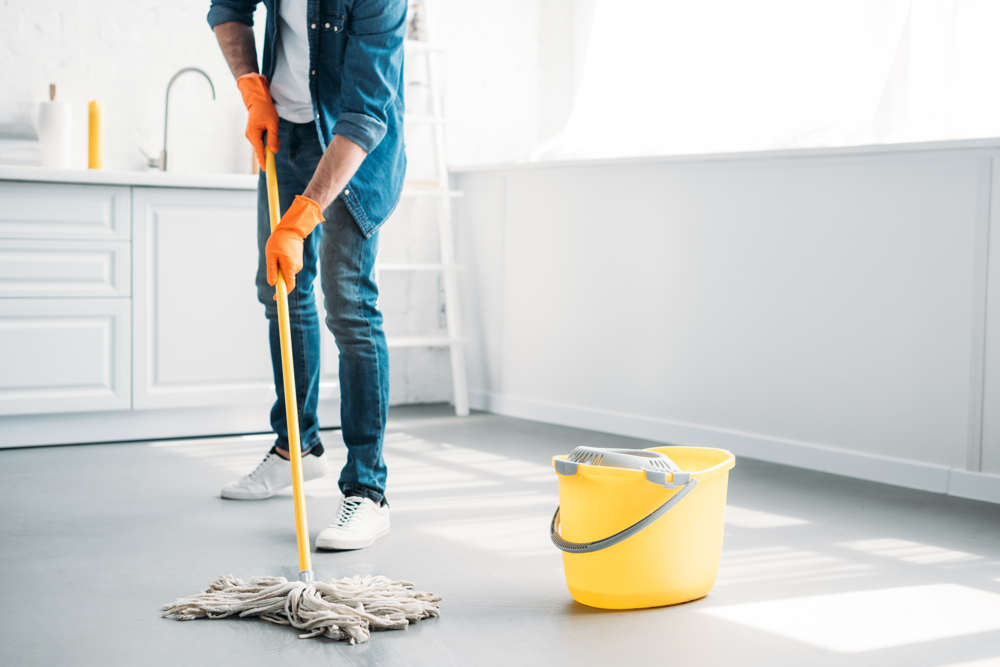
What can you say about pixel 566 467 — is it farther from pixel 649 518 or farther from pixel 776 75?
pixel 776 75

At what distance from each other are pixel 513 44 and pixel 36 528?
284 centimetres

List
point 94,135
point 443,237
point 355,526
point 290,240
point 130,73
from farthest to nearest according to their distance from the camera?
point 443,237 < point 130,73 < point 94,135 < point 355,526 < point 290,240

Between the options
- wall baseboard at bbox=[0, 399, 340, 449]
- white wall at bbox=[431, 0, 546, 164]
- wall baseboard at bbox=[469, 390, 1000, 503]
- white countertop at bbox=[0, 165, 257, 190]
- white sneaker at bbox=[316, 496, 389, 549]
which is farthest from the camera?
white wall at bbox=[431, 0, 546, 164]

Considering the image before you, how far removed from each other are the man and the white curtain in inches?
58.7

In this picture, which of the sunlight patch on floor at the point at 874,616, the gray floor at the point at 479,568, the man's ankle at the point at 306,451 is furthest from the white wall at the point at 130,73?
the sunlight patch on floor at the point at 874,616

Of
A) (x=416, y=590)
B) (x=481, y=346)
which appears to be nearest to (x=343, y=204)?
(x=416, y=590)

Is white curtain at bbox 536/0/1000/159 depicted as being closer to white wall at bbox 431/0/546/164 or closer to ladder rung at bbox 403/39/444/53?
white wall at bbox 431/0/546/164

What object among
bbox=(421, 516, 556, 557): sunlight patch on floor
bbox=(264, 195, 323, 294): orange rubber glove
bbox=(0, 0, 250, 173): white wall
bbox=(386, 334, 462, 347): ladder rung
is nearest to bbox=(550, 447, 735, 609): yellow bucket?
bbox=(421, 516, 556, 557): sunlight patch on floor

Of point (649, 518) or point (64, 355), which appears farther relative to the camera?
point (64, 355)

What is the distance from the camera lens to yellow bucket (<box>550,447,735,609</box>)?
1695 millimetres

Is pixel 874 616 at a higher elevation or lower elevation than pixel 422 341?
lower

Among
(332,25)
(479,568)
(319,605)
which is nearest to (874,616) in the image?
(479,568)

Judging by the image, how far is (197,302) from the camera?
11.0 feet

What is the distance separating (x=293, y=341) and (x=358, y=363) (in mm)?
293
